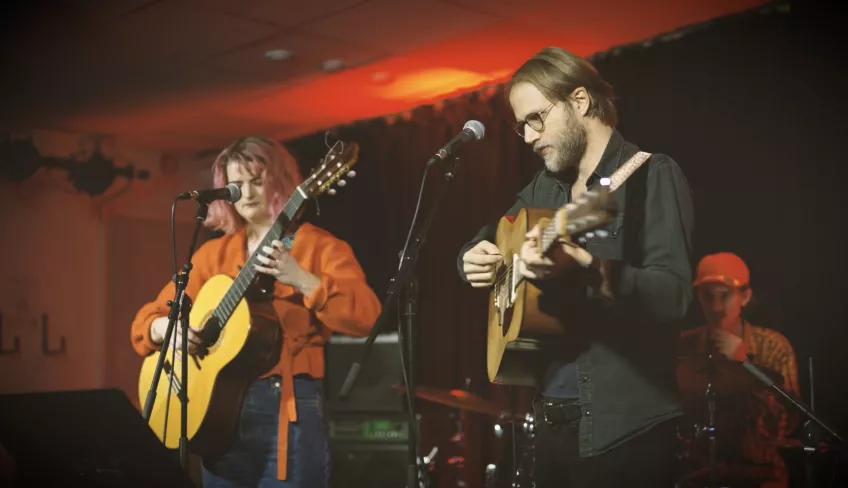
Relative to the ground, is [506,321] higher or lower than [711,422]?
higher

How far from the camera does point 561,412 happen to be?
2025mm

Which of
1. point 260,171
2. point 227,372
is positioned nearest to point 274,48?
point 260,171

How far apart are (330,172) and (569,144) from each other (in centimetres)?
123

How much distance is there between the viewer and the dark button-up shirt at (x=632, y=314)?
6.21ft

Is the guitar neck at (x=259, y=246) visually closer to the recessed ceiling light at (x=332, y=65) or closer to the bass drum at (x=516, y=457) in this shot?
the bass drum at (x=516, y=457)

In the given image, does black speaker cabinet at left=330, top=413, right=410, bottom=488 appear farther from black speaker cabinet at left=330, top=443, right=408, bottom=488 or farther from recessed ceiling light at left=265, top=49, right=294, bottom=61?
recessed ceiling light at left=265, top=49, right=294, bottom=61

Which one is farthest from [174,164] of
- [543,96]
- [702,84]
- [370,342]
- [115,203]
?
[543,96]

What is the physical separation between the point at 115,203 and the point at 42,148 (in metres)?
0.81

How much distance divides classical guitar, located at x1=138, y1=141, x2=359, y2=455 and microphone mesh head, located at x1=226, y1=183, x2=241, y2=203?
0.57 feet

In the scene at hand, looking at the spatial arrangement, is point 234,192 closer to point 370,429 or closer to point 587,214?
point 587,214

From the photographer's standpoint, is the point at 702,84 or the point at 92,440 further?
the point at 702,84

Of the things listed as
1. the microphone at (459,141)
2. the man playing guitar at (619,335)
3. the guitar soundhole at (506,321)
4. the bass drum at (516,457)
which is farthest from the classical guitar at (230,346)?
the bass drum at (516,457)

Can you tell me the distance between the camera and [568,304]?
201cm

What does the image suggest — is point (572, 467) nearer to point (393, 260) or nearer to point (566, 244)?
point (566, 244)
